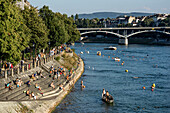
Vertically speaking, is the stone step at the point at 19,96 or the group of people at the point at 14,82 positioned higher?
the group of people at the point at 14,82

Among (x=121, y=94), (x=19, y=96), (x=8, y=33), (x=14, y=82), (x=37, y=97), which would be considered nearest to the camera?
(x=19, y=96)

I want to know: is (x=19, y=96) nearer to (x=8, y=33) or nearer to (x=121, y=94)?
(x=8, y=33)

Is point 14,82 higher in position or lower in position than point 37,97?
higher

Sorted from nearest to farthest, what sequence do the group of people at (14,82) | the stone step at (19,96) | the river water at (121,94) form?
the stone step at (19,96)
the group of people at (14,82)
the river water at (121,94)

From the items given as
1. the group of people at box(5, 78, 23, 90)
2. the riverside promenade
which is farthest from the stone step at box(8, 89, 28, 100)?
the group of people at box(5, 78, 23, 90)

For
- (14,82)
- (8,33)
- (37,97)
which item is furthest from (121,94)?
(8,33)

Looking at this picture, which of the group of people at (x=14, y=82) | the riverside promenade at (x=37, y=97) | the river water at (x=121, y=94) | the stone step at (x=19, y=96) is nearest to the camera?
the riverside promenade at (x=37, y=97)

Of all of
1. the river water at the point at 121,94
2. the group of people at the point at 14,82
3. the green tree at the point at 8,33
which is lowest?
the river water at the point at 121,94

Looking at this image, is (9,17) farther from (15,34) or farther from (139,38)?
(139,38)

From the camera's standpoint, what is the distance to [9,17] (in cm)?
3181

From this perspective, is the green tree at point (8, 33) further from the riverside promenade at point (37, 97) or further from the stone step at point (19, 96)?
the stone step at point (19, 96)

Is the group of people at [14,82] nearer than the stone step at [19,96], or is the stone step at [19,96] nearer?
the stone step at [19,96]

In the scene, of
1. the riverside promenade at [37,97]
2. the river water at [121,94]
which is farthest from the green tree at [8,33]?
the river water at [121,94]

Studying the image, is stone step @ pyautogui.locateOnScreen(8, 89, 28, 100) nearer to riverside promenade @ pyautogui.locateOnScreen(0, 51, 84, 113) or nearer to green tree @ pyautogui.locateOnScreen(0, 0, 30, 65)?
riverside promenade @ pyautogui.locateOnScreen(0, 51, 84, 113)
